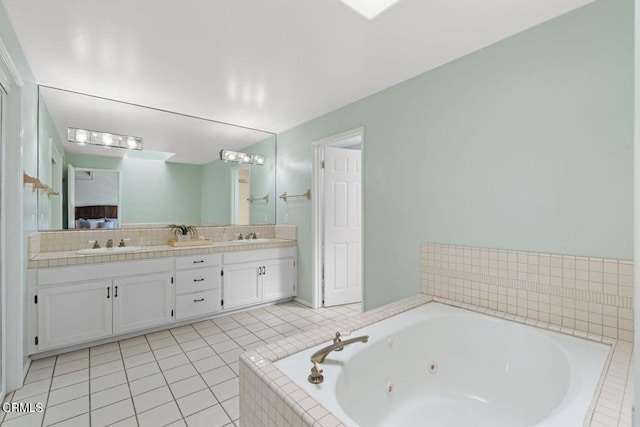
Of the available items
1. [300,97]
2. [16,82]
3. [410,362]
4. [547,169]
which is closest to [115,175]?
[16,82]

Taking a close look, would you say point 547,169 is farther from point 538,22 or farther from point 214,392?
point 214,392

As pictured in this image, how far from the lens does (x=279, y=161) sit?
399 cm

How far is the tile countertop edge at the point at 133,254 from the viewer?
2193 millimetres

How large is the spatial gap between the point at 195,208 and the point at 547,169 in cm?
331

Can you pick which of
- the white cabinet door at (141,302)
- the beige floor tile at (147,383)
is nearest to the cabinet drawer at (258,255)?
the white cabinet door at (141,302)

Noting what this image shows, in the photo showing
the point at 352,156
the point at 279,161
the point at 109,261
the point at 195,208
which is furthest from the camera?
the point at 279,161

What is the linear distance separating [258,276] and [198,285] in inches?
27.2

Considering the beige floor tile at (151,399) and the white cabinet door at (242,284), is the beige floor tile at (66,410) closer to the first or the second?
the beige floor tile at (151,399)

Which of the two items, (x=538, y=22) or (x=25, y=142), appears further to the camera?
(x=25, y=142)

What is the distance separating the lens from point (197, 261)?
2951mm

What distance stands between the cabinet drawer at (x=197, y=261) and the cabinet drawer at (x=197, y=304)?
29cm

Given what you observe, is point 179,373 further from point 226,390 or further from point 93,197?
point 93,197

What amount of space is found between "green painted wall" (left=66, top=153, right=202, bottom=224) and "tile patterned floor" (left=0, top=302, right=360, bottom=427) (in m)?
1.23

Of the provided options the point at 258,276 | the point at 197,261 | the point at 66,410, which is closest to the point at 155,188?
the point at 197,261
